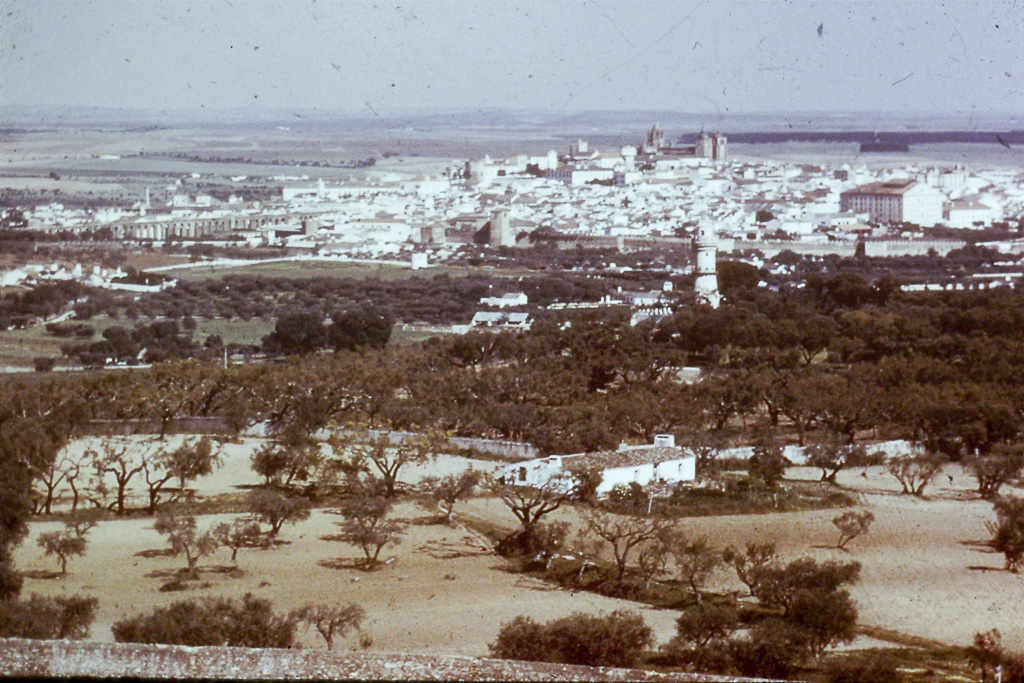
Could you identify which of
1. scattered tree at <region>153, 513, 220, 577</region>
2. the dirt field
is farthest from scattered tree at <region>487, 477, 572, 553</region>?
scattered tree at <region>153, 513, 220, 577</region>

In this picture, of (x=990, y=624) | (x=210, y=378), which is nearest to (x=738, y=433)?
(x=990, y=624)

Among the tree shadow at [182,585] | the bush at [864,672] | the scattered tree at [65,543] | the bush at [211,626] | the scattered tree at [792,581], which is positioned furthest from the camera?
the scattered tree at [65,543]

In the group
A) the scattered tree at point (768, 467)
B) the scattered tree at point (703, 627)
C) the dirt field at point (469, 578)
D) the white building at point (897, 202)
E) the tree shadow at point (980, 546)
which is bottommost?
the tree shadow at point (980, 546)

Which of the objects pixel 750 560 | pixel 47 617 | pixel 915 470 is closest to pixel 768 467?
pixel 915 470

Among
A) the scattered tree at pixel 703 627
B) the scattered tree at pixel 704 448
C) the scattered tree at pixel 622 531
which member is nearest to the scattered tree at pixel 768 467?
the scattered tree at pixel 704 448

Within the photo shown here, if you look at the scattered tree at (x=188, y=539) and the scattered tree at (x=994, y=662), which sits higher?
the scattered tree at (x=188, y=539)

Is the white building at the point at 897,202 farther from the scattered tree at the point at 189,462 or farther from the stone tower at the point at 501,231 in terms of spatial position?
the scattered tree at the point at 189,462

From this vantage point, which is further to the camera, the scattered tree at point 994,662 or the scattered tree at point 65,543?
the scattered tree at point 65,543

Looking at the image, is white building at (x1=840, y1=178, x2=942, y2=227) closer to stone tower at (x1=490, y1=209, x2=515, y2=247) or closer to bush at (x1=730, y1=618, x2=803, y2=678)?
stone tower at (x1=490, y1=209, x2=515, y2=247)
